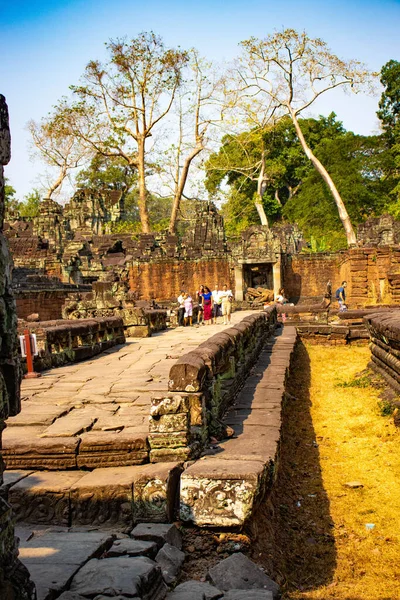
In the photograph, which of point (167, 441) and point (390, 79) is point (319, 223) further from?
point (167, 441)

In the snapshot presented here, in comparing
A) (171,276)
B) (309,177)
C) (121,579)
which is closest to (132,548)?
(121,579)

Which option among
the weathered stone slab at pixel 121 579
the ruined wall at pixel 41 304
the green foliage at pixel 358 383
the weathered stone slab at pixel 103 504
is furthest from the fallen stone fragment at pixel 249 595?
the ruined wall at pixel 41 304

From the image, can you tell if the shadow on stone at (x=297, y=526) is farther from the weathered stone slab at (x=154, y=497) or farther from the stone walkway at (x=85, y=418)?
the stone walkway at (x=85, y=418)

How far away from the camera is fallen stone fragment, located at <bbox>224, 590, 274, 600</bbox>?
2410mm

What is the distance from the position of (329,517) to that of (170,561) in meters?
1.58

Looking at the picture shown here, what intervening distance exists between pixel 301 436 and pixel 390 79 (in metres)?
32.6

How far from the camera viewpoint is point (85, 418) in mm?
4359

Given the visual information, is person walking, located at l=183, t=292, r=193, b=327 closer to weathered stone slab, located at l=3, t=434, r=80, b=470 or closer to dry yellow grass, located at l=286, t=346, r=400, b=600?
dry yellow grass, located at l=286, t=346, r=400, b=600

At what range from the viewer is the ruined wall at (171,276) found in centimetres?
2770

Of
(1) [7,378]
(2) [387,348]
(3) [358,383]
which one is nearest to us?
(1) [7,378]

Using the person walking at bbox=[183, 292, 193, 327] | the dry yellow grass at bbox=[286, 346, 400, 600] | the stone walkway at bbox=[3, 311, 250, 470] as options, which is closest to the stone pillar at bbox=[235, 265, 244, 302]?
the person walking at bbox=[183, 292, 193, 327]

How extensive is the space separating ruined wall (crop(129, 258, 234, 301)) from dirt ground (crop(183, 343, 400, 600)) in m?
20.6

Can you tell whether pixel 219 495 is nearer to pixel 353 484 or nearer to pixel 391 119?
pixel 353 484

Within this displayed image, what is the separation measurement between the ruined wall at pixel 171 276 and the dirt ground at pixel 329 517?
2058 cm
